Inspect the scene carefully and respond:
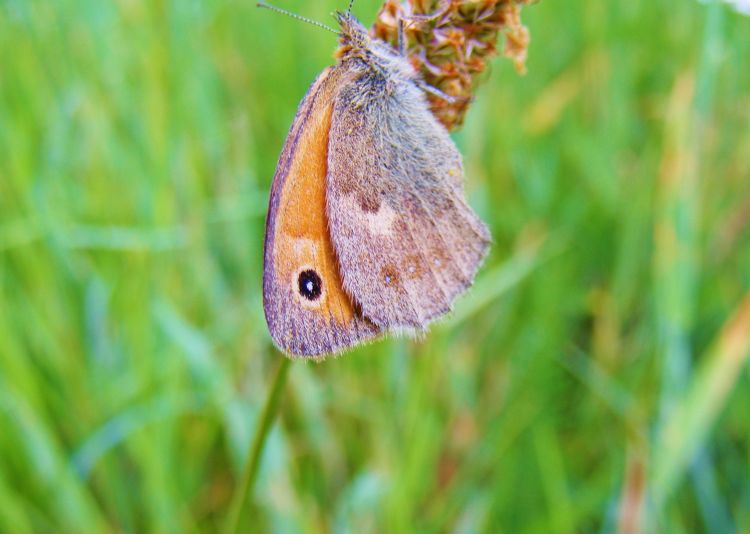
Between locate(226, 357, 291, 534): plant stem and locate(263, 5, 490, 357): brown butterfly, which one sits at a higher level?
locate(263, 5, 490, 357): brown butterfly

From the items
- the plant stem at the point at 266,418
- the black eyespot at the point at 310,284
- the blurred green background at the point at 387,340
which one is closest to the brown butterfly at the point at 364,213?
the black eyespot at the point at 310,284

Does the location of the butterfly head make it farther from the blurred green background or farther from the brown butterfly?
the blurred green background

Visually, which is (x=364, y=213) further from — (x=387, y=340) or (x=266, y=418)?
(x=387, y=340)

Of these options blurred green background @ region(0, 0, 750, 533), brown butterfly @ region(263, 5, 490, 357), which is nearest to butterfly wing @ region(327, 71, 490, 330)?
brown butterfly @ region(263, 5, 490, 357)

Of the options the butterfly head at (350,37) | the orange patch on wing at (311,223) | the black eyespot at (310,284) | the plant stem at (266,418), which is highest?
the butterfly head at (350,37)

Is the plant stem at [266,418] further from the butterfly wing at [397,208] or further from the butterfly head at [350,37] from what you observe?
the butterfly head at [350,37]

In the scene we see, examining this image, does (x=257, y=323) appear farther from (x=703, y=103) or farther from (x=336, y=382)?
(x=703, y=103)
